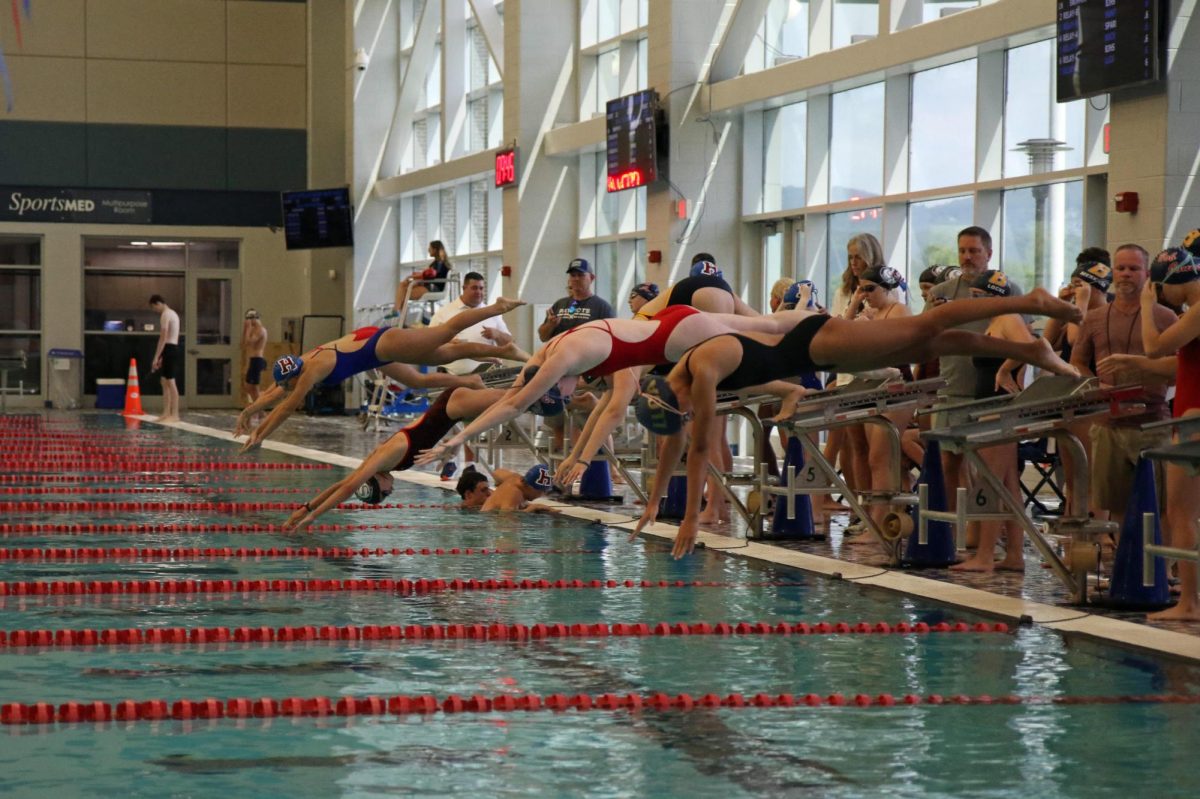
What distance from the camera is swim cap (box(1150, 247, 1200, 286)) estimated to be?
23.0ft

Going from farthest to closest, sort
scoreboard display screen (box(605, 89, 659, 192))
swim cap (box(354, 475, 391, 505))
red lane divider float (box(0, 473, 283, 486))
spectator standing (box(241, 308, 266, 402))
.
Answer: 1. spectator standing (box(241, 308, 266, 402))
2. scoreboard display screen (box(605, 89, 659, 192))
3. red lane divider float (box(0, 473, 283, 486))
4. swim cap (box(354, 475, 391, 505))

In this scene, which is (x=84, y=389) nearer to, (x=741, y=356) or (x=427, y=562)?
(x=427, y=562)

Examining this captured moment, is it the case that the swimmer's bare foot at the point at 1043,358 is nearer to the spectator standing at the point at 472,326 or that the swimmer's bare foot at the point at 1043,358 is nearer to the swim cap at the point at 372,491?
the swim cap at the point at 372,491

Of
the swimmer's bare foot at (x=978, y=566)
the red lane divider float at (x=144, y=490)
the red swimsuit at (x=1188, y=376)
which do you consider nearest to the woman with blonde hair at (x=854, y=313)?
the swimmer's bare foot at (x=978, y=566)

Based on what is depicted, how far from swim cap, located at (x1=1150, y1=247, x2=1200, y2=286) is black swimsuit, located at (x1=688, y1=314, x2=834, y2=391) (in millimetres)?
1478

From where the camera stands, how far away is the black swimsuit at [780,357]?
7344mm

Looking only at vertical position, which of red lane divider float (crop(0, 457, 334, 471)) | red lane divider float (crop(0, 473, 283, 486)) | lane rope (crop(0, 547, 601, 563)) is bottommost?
lane rope (crop(0, 547, 601, 563))

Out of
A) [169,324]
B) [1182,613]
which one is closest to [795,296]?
[1182,613]

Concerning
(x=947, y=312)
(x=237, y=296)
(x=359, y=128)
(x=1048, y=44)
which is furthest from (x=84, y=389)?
(x=947, y=312)

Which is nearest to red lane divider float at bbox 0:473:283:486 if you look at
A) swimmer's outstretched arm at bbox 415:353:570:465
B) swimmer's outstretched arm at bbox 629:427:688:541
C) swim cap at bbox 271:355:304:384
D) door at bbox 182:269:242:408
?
swim cap at bbox 271:355:304:384

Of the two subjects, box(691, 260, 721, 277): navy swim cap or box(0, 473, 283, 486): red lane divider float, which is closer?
box(691, 260, 721, 277): navy swim cap

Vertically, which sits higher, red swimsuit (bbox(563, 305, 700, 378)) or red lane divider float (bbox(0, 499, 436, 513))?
red swimsuit (bbox(563, 305, 700, 378))

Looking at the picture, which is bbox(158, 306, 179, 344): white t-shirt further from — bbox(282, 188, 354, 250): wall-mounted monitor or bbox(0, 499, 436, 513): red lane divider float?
bbox(0, 499, 436, 513): red lane divider float

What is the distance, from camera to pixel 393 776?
4.36 meters
